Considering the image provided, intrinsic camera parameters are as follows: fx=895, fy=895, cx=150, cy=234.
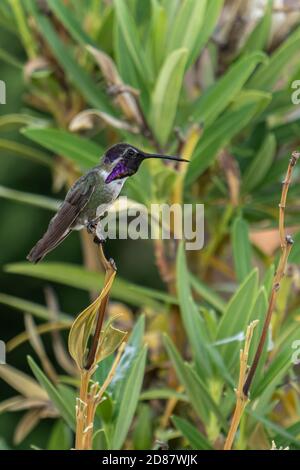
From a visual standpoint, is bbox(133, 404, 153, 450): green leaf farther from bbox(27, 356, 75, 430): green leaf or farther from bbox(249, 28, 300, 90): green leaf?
bbox(249, 28, 300, 90): green leaf

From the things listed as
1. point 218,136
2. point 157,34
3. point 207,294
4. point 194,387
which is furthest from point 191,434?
point 157,34

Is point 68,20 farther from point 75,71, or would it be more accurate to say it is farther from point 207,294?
point 207,294

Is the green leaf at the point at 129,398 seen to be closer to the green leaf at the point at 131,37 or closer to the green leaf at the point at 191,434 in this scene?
the green leaf at the point at 191,434

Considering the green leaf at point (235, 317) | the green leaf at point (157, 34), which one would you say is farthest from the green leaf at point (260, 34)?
the green leaf at point (235, 317)

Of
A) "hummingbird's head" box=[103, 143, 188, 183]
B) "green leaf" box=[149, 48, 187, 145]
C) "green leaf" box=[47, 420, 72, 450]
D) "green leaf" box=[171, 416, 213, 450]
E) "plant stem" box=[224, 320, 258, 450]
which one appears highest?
"green leaf" box=[149, 48, 187, 145]

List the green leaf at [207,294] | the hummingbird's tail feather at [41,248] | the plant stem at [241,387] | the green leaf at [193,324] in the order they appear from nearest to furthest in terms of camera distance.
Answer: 1. the hummingbird's tail feather at [41,248]
2. the plant stem at [241,387]
3. the green leaf at [193,324]
4. the green leaf at [207,294]

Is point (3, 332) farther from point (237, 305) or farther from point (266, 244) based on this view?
point (237, 305)

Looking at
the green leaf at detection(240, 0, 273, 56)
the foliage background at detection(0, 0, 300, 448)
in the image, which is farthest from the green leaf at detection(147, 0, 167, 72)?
the green leaf at detection(240, 0, 273, 56)

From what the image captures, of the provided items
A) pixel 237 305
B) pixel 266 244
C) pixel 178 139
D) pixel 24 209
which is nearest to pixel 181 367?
pixel 237 305
